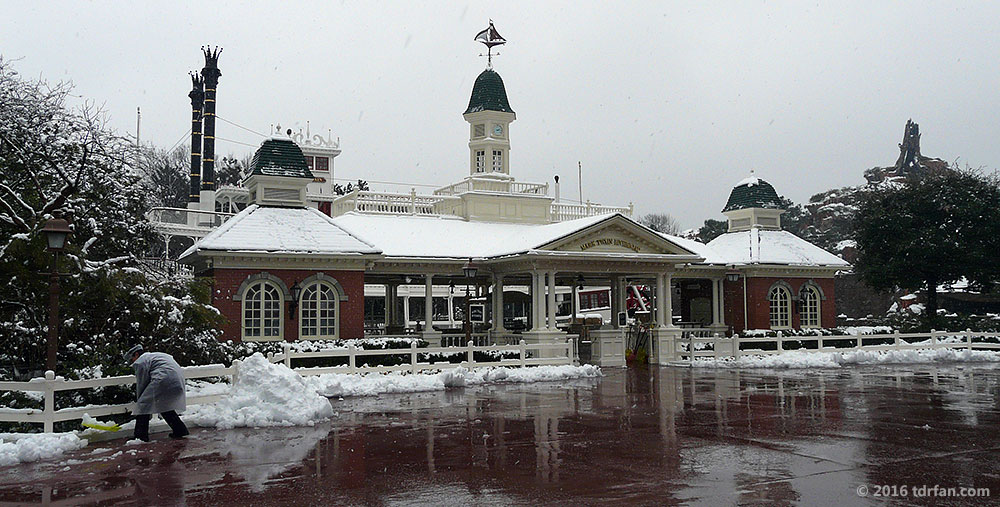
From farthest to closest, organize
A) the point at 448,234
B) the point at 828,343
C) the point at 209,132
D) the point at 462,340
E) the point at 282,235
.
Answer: the point at 209,132 → the point at 828,343 → the point at 448,234 → the point at 462,340 → the point at 282,235

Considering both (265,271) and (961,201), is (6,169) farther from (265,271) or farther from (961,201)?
(961,201)

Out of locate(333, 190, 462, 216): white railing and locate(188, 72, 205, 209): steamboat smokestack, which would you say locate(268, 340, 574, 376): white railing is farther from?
locate(188, 72, 205, 209): steamboat smokestack

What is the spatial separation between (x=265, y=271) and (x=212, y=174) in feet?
104

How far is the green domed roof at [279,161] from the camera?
23.6m

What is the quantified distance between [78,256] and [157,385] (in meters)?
3.89

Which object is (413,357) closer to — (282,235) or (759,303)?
(282,235)

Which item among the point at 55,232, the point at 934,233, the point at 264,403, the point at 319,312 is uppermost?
the point at 934,233

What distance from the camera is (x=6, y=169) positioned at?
1512 cm

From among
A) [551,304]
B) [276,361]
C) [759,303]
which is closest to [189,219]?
[551,304]

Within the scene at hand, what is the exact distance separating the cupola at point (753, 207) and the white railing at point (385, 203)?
12505 millimetres

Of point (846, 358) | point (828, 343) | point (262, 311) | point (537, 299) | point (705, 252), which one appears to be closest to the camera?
point (262, 311)

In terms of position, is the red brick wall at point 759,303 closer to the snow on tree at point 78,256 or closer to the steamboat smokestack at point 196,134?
the snow on tree at point 78,256

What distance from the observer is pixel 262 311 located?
69.5 feet

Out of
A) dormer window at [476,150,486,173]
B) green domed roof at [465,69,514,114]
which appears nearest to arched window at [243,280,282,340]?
dormer window at [476,150,486,173]
